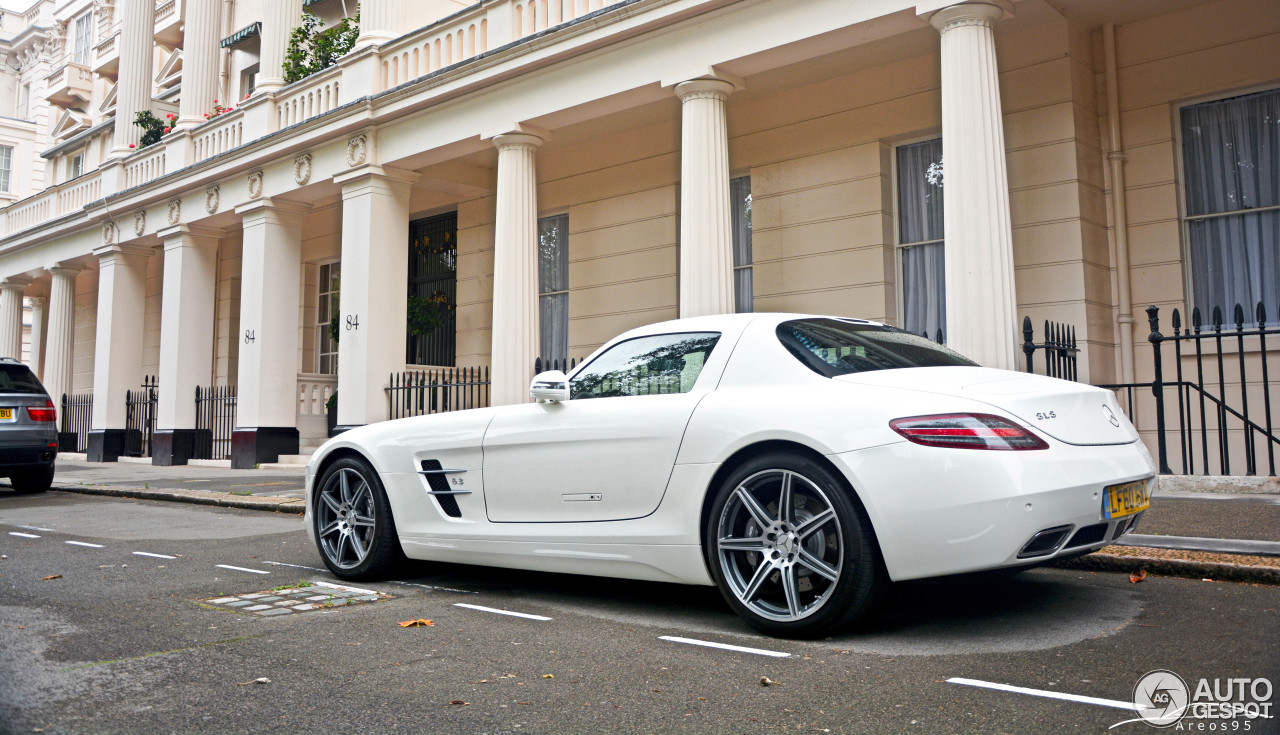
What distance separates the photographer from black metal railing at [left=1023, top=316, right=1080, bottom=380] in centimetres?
875

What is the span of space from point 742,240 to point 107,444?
14204mm

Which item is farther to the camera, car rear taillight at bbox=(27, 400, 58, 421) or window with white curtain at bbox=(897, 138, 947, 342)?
car rear taillight at bbox=(27, 400, 58, 421)

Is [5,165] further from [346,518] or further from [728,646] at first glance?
[728,646]

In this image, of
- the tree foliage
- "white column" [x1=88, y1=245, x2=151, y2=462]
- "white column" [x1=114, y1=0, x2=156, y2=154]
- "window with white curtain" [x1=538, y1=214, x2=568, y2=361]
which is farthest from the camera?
"white column" [x1=114, y1=0, x2=156, y2=154]

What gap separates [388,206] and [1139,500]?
1256cm

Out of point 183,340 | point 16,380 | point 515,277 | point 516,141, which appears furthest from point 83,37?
point 515,277

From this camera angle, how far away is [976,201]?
29.2 ft

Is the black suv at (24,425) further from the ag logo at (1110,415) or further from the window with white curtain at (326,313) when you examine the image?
the ag logo at (1110,415)

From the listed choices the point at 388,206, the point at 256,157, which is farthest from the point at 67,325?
the point at 388,206

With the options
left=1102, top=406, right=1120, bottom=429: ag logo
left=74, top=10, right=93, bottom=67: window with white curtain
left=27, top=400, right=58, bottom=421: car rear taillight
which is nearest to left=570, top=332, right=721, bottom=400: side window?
left=1102, top=406, right=1120, bottom=429: ag logo

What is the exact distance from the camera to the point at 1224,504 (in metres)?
7.19

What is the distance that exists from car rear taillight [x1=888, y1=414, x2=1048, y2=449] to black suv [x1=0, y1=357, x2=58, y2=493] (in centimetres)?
1203

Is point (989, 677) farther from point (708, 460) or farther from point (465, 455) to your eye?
point (465, 455)

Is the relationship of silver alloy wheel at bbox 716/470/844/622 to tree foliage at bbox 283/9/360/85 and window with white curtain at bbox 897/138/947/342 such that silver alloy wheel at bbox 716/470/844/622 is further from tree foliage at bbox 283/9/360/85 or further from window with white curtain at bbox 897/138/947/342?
tree foliage at bbox 283/9/360/85
